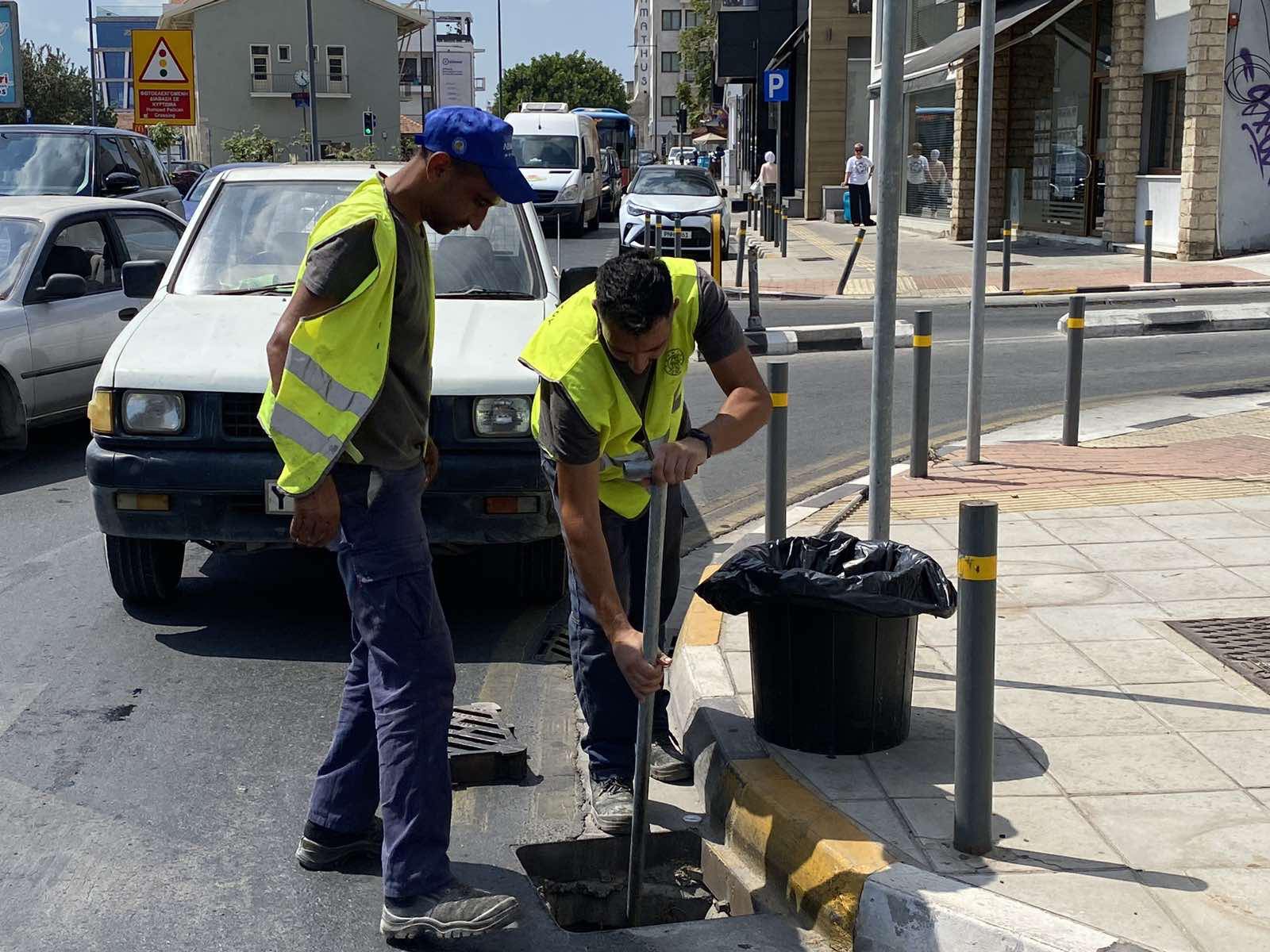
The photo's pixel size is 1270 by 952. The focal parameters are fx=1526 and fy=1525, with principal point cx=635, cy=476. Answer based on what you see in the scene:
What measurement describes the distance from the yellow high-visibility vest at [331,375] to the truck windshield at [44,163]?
1234 centimetres

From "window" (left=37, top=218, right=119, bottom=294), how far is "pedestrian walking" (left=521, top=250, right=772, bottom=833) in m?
6.69

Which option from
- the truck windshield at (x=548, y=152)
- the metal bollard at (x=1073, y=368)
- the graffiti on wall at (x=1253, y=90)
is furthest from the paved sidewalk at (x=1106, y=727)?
the truck windshield at (x=548, y=152)

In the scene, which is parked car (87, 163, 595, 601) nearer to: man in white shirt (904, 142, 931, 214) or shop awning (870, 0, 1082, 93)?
shop awning (870, 0, 1082, 93)

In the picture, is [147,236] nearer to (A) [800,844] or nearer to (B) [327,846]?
(B) [327,846]

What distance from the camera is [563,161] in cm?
3400

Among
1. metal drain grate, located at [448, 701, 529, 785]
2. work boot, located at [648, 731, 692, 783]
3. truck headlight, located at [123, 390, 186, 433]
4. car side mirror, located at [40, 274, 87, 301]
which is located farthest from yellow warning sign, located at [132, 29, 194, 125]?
work boot, located at [648, 731, 692, 783]

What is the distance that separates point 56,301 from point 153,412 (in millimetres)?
4335

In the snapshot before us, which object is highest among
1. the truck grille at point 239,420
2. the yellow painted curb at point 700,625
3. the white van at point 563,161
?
the white van at point 563,161

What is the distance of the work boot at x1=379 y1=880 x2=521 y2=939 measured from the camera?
361 cm

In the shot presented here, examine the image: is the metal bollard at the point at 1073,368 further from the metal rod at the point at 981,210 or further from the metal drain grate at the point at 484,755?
the metal drain grate at the point at 484,755

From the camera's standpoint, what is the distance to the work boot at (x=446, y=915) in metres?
3.61

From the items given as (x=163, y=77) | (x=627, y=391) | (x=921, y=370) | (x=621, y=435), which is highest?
(x=163, y=77)

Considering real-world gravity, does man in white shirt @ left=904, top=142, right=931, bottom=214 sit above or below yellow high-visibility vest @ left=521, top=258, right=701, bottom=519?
above

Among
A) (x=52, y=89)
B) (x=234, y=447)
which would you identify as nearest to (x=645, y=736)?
(x=234, y=447)
